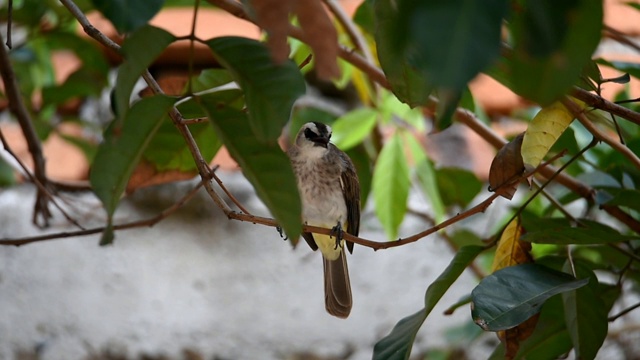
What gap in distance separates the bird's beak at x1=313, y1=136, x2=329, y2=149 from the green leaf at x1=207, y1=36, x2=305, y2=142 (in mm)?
1049

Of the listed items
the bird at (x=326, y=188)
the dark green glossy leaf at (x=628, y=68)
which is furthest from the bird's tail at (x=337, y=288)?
the dark green glossy leaf at (x=628, y=68)

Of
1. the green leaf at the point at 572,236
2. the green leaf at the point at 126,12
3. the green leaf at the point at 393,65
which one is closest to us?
the green leaf at the point at 126,12

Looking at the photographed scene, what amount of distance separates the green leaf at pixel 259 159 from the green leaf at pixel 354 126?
1.00 m

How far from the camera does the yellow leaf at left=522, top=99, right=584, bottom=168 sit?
103cm

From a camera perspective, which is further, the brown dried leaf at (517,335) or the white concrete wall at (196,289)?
the white concrete wall at (196,289)

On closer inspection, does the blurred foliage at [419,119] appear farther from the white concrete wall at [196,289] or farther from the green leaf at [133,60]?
the white concrete wall at [196,289]

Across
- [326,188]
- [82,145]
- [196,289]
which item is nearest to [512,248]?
[326,188]

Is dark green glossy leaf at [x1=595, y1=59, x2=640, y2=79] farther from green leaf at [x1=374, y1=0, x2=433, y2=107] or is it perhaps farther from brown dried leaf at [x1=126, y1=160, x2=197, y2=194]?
brown dried leaf at [x1=126, y1=160, x2=197, y2=194]

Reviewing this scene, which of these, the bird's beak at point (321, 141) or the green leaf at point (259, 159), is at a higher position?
the green leaf at point (259, 159)

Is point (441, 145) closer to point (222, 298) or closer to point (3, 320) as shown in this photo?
point (222, 298)

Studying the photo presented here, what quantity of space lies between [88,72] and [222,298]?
2.21 feet

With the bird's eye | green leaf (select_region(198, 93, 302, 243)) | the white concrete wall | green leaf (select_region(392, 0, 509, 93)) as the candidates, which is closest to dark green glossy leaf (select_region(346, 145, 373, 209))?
the bird's eye

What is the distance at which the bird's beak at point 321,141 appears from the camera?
1795mm

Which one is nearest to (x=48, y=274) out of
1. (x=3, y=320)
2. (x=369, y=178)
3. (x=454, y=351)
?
→ (x=3, y=320)
